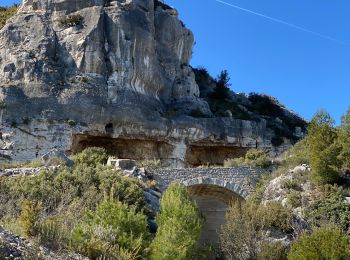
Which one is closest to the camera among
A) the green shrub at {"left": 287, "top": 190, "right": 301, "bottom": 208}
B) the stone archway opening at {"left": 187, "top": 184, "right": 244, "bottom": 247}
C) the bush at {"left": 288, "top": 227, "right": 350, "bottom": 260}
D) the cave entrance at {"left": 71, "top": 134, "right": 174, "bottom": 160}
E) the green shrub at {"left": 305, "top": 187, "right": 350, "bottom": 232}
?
the bush at {"left": 288, "top": 227, "right": 350, "bottom": 260}

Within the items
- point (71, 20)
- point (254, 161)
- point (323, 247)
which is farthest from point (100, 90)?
point (323, 247)

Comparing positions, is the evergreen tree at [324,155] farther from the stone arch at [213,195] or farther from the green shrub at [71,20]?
the green shrub at [71,20]

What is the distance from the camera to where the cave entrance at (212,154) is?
31.8 meters

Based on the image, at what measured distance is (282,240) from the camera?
15.6 meters

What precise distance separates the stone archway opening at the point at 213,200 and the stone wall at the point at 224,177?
0.25m

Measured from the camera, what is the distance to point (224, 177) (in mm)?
21516

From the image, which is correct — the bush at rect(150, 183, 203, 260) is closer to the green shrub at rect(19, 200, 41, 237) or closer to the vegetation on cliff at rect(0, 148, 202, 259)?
the vegetation on cliff at rect(0, 148, 202, 259)

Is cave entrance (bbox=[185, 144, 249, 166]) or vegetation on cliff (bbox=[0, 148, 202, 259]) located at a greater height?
cave entrance (bbox=[185, 144, 249, 166])

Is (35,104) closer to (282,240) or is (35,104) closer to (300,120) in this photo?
(282,240)

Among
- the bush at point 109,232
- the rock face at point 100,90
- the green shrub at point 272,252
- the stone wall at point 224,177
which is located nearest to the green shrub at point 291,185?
the stone wall at point 224,177

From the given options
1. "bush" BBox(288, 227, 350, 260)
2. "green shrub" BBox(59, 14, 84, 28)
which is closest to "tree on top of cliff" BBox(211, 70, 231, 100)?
"green shrub" BBox(59, 14, 84, 28)

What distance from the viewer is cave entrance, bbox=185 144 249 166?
104 ft

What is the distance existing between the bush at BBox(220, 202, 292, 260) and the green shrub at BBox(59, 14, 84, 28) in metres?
17.2

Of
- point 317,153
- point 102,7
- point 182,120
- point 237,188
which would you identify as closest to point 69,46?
point 102,7
